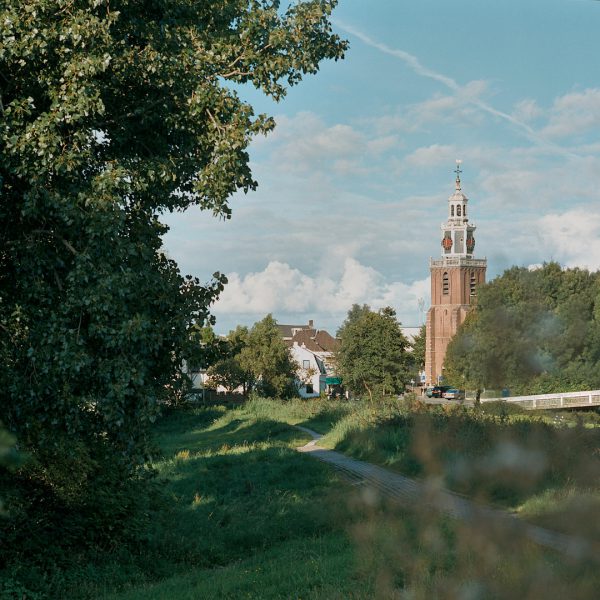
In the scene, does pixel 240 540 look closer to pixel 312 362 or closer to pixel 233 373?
pixel 233 373

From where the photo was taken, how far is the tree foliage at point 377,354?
80.7 m

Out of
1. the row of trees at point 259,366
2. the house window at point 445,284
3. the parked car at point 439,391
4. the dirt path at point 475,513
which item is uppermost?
the house window at point 445,284

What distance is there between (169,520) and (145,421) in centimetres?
757

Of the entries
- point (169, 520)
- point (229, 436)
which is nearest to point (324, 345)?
point (229, 436)

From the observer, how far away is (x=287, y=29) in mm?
13805

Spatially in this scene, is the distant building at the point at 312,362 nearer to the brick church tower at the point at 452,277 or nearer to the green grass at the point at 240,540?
the brick church tower at the point at 452,277

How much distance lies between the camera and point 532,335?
18312mm

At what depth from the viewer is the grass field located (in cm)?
861

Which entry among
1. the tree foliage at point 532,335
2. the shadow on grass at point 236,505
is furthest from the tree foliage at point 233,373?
the shadow on grass at point 236,505

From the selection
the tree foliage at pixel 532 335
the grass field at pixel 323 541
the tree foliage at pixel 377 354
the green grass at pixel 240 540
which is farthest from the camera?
the tree foliage at pixel 377 354

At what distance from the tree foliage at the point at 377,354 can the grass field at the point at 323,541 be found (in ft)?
158

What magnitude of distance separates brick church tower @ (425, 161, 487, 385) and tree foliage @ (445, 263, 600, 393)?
8381 cm

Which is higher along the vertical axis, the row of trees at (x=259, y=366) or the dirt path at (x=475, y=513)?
the row of trees at (x=259, y=366)

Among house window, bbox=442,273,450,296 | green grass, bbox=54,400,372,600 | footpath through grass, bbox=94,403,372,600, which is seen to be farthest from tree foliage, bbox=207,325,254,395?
house window, bbox=442,273,450,296
